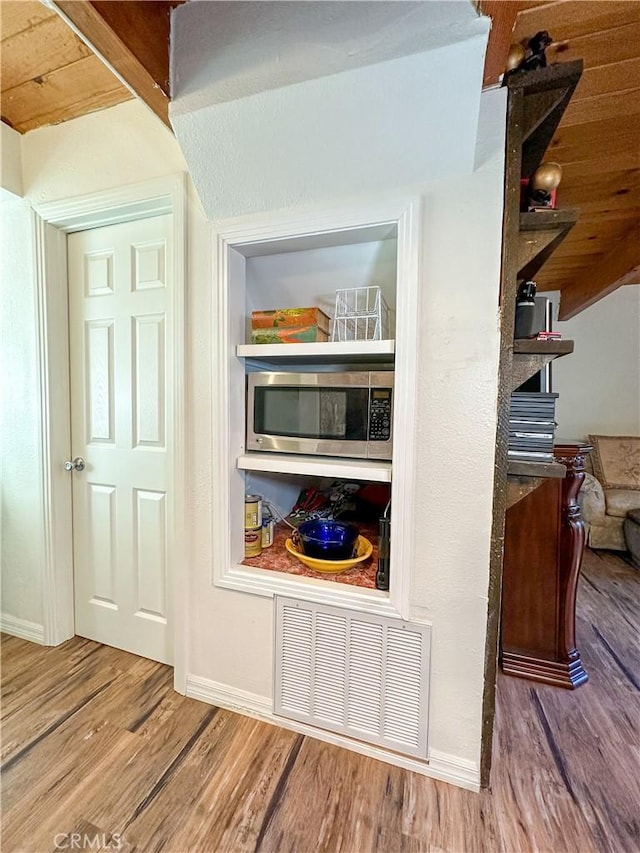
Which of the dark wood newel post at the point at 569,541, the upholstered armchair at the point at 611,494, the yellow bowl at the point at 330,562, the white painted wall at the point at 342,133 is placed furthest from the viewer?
the upholstered armchair at the point at 611,494

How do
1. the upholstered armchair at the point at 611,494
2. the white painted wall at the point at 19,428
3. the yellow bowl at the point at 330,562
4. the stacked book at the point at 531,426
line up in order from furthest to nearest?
the upholstered armchair at the point at 611,494, the white painted wall at the point at 19,428, the yellow bowl at the point at 330,562, the stacked book at the point at 531,426

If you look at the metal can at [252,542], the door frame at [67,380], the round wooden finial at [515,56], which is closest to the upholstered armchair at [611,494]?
the metal can at [252,542]

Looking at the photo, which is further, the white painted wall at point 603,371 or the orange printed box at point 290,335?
the white painted wall at point 603,371

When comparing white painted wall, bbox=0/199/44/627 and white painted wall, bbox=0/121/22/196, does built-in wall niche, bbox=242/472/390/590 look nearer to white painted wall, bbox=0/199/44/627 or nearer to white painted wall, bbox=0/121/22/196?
white painted wall, bbox=0/199/44/627

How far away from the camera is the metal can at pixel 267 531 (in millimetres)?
1600

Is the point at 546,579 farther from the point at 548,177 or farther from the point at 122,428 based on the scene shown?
the point at 122,428

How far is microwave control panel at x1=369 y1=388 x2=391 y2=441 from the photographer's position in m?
1.22

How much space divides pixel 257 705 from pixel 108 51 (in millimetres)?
2162

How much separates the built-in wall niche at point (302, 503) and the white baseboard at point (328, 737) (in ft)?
1.66

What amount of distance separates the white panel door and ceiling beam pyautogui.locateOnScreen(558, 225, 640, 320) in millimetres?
2993

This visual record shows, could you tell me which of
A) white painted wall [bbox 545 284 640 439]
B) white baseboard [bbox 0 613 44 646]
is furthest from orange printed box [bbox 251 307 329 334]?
white painted wall [bbox 545 284 640 439]

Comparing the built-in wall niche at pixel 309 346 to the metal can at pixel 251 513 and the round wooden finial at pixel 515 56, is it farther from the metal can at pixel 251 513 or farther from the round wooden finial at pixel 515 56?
the round wooden finial at pixel 515 56

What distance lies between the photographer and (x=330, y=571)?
1348mm

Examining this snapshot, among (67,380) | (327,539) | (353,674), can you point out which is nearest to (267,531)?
(327,539)
